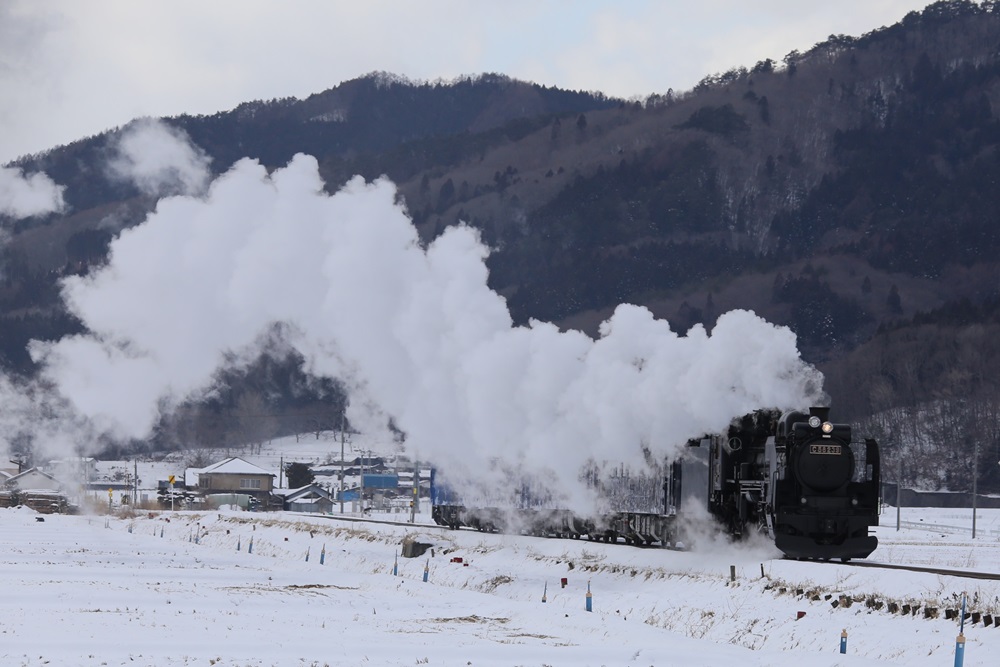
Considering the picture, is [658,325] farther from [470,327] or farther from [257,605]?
[257,605]

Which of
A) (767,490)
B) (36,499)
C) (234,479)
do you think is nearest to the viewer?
(767,490)

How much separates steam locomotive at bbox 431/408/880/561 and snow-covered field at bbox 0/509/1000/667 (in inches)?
58.3

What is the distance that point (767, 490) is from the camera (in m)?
42.6

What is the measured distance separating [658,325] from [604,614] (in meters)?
17.8

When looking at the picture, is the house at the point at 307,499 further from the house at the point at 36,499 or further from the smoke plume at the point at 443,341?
the smoke plume at the point at 443,341

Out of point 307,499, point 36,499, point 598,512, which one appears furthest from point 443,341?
point 307,499

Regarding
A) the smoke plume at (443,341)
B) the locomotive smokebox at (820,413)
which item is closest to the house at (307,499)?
the smoke plume at (443,341)

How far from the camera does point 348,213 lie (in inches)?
2835

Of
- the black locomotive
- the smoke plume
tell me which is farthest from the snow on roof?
the black locomotive

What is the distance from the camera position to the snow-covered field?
29.1 m

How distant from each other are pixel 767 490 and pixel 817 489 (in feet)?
5.90

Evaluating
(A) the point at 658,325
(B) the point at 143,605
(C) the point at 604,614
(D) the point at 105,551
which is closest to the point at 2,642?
(B) the point at 143,605

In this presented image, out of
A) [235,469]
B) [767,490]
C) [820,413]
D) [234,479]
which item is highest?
[820,413]

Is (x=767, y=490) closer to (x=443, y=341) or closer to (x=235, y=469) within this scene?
(x=443, y=341)
